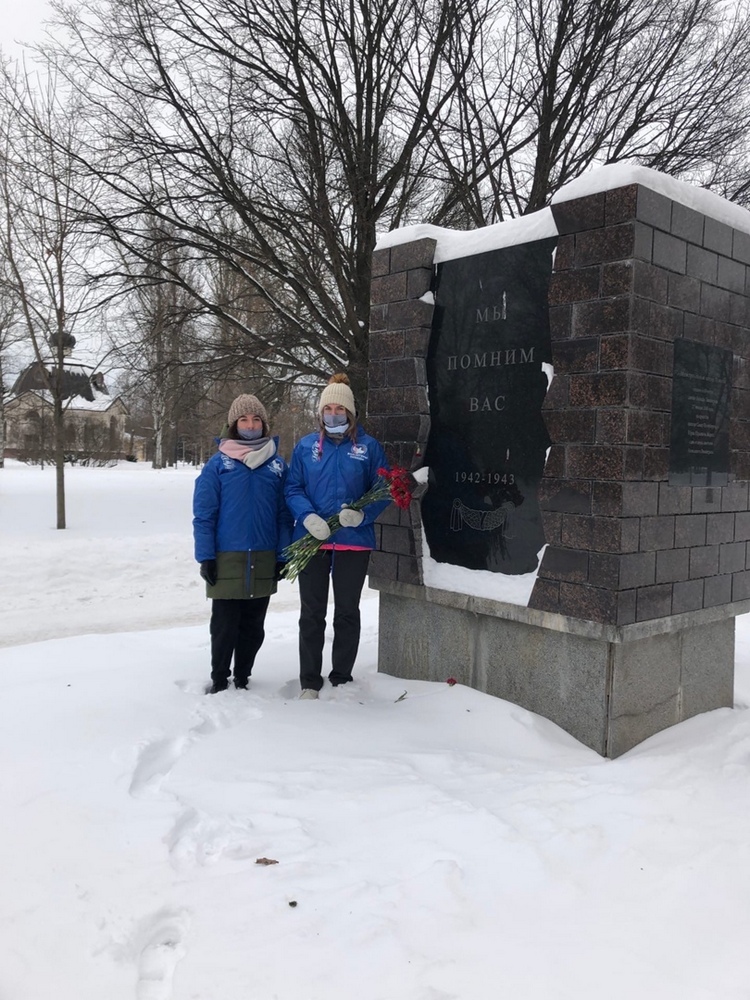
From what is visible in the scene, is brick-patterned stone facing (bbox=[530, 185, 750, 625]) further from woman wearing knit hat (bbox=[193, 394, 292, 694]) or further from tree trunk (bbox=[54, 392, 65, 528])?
tree trunk (bbox=[54, 392, 65, 528])

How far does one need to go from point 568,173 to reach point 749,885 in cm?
937

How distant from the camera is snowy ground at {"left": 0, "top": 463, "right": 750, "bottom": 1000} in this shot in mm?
2115

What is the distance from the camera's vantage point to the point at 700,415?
3.97m

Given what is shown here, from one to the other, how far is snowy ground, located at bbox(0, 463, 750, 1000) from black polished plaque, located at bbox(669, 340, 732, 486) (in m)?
1.36

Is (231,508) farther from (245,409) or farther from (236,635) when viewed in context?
(236,635)

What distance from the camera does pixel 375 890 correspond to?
2439 mm

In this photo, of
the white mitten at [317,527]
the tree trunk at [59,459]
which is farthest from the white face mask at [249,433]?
the tree trunk at [59,459]

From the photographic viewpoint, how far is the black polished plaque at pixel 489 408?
3.97m

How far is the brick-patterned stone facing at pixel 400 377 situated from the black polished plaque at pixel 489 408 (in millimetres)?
77

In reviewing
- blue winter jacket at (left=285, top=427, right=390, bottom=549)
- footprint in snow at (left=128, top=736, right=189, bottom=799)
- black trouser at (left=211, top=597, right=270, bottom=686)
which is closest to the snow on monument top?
blue winter jacket at (left=285, top=427, right=390, bottom=549)

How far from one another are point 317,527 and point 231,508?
1.73 feet

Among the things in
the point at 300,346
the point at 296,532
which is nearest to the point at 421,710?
the point at 296,532

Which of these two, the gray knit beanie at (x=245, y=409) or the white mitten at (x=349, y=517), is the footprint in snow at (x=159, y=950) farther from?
the gray knit beanie at (x=245, y=409)

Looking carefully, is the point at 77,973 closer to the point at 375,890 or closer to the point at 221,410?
the point at 375,890
